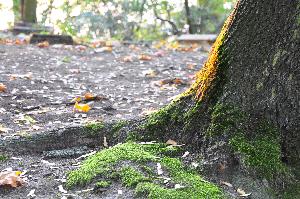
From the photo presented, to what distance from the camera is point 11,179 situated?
2740 millimetres

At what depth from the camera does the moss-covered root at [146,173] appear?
2.59 meters

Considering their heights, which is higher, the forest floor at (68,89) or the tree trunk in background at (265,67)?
the tree trunk in background at (265,67)

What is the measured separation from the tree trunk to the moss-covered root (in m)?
0.21

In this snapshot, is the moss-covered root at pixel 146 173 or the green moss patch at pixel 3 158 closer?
the moss-covered root at pixel 146 173

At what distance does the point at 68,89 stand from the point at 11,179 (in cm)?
272

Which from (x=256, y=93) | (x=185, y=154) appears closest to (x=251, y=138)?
(x=256, y=93)

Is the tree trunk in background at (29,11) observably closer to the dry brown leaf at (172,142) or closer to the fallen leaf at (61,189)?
the dry brown leaf at (172,142)

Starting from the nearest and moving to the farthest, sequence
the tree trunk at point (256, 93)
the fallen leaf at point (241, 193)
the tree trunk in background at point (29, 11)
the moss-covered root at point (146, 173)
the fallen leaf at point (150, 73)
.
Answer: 1. the moss-covered root at point (146, 173)
2. the fallen leaf at point (241, 193)
3. the tree trunk at point (256, 93)
4. the fallen leaf at point (150, 73)
5. the tree trunk in background at point (29, 11)

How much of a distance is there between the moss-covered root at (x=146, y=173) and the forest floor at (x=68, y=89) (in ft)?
0.26

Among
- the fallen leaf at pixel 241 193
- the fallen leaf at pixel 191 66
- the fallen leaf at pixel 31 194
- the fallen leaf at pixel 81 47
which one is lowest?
the fallen leaf at pixel 31 194

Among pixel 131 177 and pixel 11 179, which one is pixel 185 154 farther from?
pixel 11 179

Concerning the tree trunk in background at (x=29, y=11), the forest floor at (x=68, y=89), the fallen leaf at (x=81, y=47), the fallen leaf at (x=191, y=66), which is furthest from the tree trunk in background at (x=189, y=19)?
the fallen leaf at (x=191, y=66)

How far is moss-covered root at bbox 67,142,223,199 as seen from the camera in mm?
2588

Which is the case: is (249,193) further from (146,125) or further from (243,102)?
(146,125)
